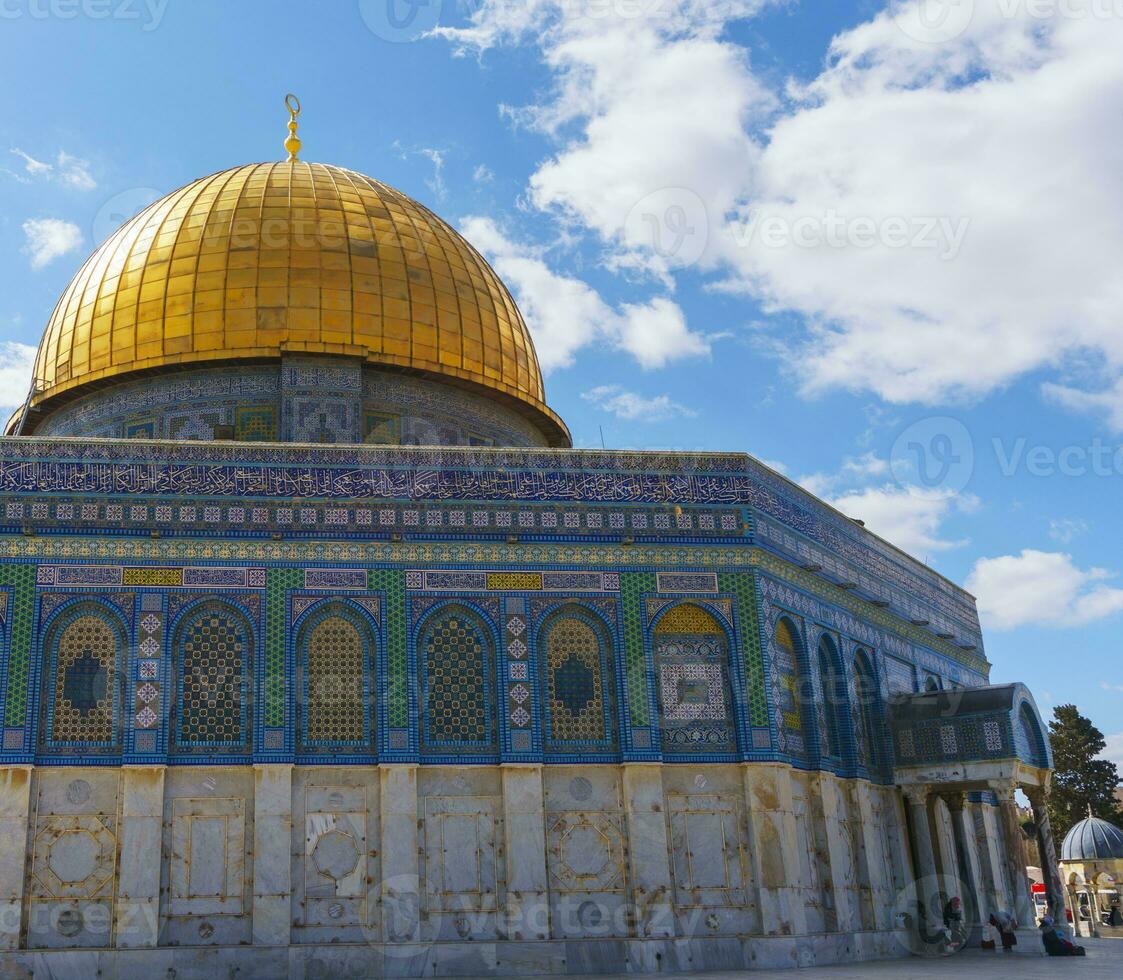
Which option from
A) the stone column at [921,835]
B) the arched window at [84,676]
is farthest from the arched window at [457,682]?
the stone column at [921,835]

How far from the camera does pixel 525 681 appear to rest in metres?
13.9

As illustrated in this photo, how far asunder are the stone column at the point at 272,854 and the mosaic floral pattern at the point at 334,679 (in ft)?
1.80

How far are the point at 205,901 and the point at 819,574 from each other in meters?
7.95

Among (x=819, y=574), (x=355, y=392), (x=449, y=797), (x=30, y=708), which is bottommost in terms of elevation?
(x=449, y=797)

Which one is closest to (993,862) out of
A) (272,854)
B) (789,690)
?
(789,690)

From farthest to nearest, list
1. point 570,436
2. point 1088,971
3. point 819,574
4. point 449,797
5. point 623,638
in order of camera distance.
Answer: point 570,436
point 819,574
point 623,638
point 449,797
point 1088,971

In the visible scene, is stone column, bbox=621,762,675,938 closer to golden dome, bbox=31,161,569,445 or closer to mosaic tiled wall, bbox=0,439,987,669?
mosaic tiled wall, bbox=0,439,987,669

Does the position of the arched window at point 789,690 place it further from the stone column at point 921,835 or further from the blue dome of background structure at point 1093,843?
the blue dome of background structure at point 1093,843

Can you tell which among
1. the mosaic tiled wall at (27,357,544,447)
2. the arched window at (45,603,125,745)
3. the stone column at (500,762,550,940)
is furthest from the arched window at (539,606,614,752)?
the arched window at (45,603,125,745)

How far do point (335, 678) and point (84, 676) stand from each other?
8.01ft

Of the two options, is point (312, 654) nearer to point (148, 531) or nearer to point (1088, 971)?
point (148, 531)

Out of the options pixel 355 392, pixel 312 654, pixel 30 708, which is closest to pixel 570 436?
pixel 355 392

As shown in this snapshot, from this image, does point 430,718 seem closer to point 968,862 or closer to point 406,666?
point 406,666

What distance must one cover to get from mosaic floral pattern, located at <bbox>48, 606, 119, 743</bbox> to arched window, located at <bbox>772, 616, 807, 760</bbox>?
6.88 metres
